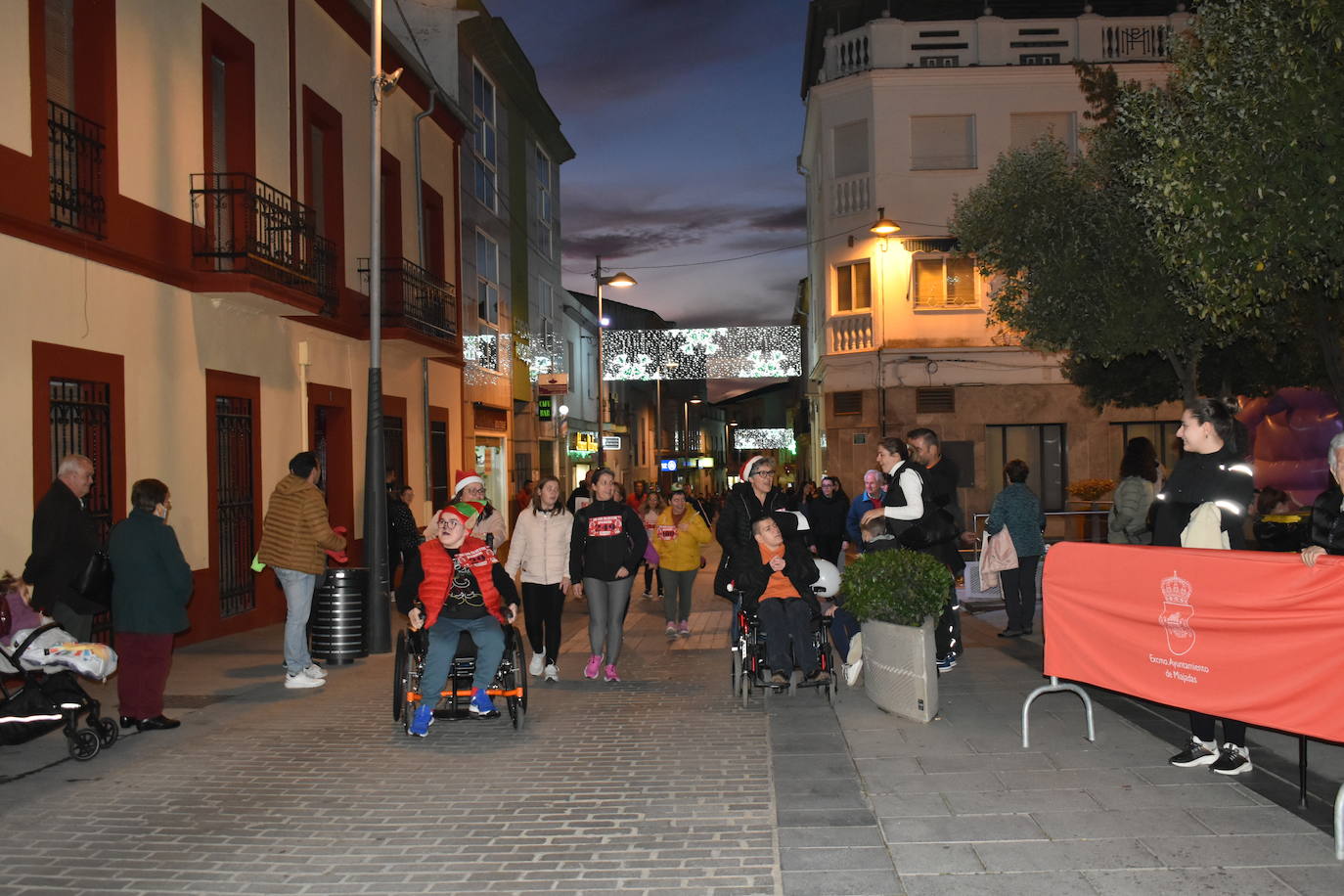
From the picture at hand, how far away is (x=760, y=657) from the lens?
8.67 meters

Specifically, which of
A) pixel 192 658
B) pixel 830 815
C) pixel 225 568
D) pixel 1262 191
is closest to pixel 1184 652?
pixel 830 815

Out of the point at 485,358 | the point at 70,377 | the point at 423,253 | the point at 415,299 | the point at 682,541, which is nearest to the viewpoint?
the point at 70,377

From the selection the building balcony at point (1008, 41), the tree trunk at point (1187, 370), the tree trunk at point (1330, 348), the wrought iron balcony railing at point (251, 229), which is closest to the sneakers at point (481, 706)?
the wrought iron balcony railing at point (251, 229)

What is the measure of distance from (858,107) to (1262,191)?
2154 cm

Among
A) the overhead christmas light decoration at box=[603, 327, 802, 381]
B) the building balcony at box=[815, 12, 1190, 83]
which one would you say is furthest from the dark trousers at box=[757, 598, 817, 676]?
the building balcony at box=[815, 12, 1190, 83]

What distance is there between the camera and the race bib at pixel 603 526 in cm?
965

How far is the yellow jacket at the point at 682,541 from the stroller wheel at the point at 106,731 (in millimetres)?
6370

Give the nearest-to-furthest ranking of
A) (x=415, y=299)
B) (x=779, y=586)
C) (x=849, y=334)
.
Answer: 1. (x=779, y=586)
2. (x=415, y=299)
3. (x=849, y=334)

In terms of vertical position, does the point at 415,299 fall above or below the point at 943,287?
below

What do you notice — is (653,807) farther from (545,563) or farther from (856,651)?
(545,563)

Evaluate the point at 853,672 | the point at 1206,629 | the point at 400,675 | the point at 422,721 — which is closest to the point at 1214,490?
the point at 1206,629

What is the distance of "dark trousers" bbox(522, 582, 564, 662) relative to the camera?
32.4 ft

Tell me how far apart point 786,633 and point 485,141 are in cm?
1966

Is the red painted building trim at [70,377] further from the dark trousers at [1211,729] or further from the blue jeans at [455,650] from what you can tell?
the dark trousers at [1211,729]
